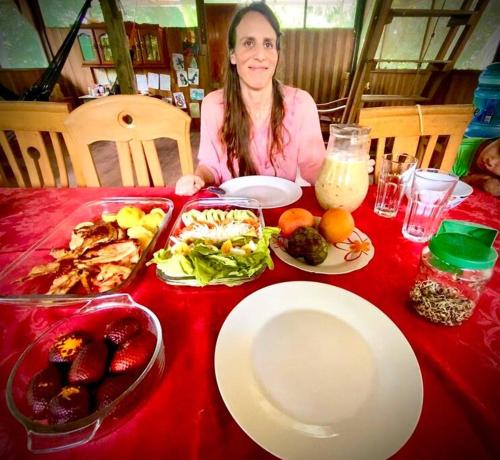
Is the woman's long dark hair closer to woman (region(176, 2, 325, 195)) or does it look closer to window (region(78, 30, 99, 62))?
woman (region(176, 2, 325, 195))

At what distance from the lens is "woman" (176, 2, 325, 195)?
4.69ft

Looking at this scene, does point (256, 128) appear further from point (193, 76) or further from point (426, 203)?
point (193, 76)

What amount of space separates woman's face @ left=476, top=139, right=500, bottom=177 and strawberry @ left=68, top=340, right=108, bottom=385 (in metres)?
1.39

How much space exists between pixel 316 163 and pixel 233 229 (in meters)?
0.99

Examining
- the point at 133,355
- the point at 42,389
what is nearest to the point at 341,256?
the point at 133,355

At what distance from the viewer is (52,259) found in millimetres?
691

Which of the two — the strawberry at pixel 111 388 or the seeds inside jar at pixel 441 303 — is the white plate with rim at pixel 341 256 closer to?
the seeds inside jar at pixel 441 303

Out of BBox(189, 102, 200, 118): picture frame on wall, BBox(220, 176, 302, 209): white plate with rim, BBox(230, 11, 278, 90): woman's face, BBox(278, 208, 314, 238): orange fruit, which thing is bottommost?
BBox(189, 102, 200, 118): picture frame on wall

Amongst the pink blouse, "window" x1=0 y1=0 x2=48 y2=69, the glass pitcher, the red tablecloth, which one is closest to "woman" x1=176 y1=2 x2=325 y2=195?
the pink blouse

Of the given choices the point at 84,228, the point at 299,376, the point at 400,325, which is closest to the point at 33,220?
the point at 84,228

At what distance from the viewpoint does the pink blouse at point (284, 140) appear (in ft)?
4.83

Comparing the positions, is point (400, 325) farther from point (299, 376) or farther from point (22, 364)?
point (22, 364)

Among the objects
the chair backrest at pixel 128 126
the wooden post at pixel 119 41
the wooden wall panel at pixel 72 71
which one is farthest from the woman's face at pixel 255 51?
the wooden wall panel at pixel 72 71

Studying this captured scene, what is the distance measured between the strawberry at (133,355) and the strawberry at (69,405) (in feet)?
0.16
